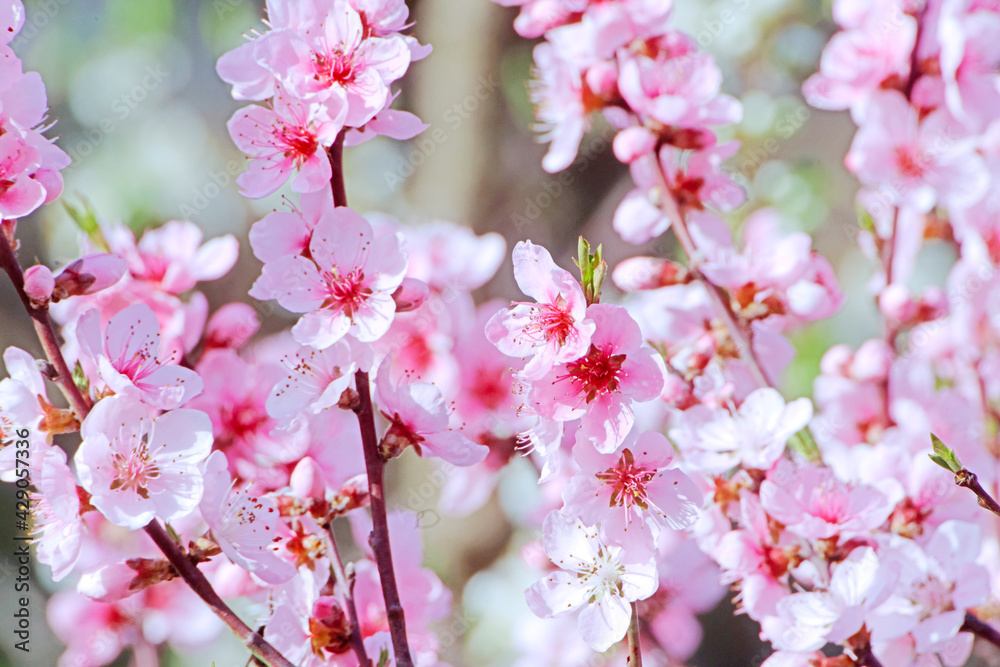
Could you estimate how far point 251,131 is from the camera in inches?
30.6

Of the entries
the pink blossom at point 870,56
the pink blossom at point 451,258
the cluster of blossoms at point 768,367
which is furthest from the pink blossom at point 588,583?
the pink blossom at point 870,56

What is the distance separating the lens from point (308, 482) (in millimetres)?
852

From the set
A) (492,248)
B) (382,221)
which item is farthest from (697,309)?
(382,221)

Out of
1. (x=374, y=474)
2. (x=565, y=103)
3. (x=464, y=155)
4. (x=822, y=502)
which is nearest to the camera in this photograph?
(x=374, y=474)

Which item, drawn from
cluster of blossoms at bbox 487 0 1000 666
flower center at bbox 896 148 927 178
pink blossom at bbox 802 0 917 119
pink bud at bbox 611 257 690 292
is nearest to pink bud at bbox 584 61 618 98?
cluster of blossoms at bbox 487 0 1000 666

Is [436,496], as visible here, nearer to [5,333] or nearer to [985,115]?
[5,333]

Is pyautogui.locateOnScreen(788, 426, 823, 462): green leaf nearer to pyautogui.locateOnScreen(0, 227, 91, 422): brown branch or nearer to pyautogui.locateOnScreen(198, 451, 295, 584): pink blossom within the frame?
pyautogui.locateOnScreen(198, 451, 295, 584): pink blossom

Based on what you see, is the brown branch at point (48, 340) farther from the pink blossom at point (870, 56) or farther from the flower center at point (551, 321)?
the pink blossom at point (870, 56)

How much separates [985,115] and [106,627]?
154 centimetres

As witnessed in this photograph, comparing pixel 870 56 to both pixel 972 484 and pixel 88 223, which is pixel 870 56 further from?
pixel 88 223

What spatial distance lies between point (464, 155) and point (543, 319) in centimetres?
153

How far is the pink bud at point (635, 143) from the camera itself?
1.14 meters

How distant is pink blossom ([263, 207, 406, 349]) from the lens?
75 cm

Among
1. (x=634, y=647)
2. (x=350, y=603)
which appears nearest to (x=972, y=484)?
(x=634, y=647)
